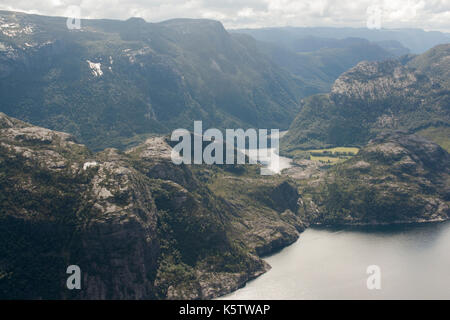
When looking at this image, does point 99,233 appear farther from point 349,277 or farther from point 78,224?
point 349,277

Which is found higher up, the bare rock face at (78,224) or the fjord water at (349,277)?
the bare rock face at (78,224)

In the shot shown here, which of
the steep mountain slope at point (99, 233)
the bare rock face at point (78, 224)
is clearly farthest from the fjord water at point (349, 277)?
the bare rock face at point (78, 224)

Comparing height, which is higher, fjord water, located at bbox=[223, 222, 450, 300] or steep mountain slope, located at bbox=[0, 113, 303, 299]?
steep mountain slope, located at bbox=[0, 113, 303, 299]

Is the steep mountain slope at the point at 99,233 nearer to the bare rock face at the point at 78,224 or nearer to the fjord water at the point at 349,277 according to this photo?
the bare rock face at the point at 78,224

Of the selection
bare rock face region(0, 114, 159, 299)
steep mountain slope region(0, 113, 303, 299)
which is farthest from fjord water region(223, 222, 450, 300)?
bare rock face region(0, 114, 159, 299)

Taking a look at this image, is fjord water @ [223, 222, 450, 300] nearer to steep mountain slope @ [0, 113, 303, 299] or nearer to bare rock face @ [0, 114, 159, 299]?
steep mountain slope @ [0, 113, 303, 299]

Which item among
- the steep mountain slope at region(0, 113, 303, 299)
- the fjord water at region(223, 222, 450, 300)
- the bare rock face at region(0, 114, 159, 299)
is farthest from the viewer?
the fjord water at region(223, 222, 450, 300)

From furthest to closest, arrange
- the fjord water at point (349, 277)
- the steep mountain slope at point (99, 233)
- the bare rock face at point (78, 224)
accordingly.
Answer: the fjord water at point (349, 277), the steep mountain slope at point (99, 233), the bare rock face at point (78, 224)

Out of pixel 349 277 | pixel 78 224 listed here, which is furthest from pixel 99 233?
pixel 349 277

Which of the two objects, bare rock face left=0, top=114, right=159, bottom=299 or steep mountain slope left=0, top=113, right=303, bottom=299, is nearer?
bare rock face left=0, top=114, right=159, bottom=299
